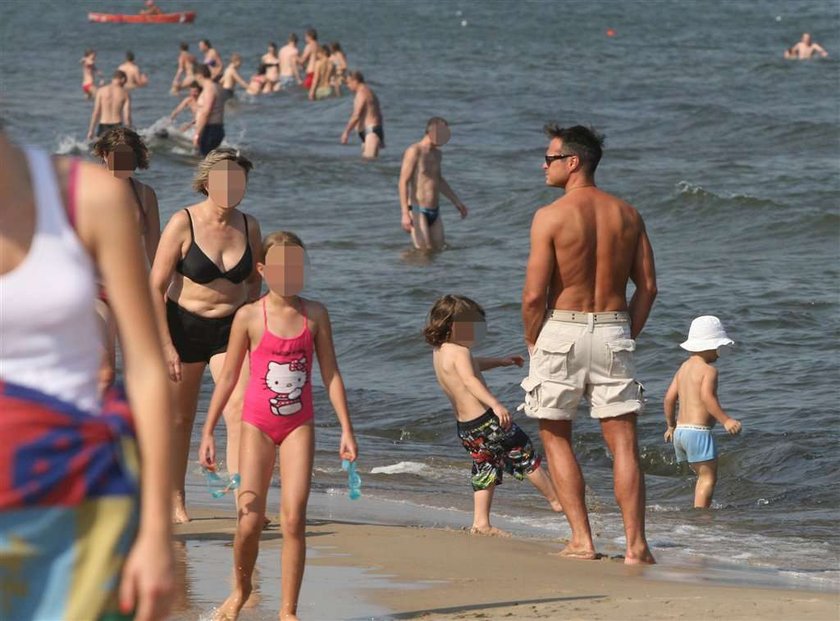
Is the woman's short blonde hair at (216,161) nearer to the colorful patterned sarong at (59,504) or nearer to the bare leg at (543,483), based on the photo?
the bare leg at (543,483)

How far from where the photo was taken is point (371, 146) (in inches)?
993

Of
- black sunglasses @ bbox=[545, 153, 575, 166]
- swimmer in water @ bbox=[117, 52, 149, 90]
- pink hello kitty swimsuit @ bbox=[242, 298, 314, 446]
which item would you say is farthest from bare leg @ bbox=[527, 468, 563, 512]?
swimmer in water @ bbox=[117, 52, 149, 90]

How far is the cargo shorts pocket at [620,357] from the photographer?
21.1 ft

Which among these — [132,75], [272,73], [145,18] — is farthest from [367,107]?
[145,18]

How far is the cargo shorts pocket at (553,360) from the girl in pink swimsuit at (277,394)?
1.53 meters

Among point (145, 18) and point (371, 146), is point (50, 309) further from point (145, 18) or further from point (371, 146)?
point (145, 18)

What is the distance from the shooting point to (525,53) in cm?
5206

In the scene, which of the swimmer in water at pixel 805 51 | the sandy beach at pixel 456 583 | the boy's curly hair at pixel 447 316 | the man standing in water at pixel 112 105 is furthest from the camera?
the swimmer in water at pixel 805 51

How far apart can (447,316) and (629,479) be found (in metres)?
1.10

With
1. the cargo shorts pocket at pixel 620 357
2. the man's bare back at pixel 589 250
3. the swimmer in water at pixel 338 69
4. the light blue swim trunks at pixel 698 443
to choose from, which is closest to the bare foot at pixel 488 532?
the cargo shorts pocket at pixel 620 357

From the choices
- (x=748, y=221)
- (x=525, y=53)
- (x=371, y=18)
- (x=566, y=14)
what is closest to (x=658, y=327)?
(x=748, y=221)

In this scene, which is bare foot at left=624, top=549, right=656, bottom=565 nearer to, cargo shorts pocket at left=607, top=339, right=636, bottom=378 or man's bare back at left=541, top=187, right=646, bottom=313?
cargo shorts pocket at left=607, top=339, right=636, bottom=378

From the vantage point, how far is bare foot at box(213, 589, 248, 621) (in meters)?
5.05

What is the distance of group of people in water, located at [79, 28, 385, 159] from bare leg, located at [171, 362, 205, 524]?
16719mm
